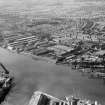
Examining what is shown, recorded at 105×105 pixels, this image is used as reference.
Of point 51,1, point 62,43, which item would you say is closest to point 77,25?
point 62,43

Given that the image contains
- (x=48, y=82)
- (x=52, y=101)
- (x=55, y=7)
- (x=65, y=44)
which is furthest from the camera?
(x=55, y=7)

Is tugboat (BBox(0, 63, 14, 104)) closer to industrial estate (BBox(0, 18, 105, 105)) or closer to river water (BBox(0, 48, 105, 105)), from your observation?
river water (BBox(0, 48, 105, 105))

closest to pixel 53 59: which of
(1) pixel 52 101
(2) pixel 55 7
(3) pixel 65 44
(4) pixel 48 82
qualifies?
(3) pixel 65 44

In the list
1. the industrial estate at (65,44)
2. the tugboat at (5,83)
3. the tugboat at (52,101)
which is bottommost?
the industrial estate at (65,44)

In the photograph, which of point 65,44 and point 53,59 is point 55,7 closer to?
point 65,44

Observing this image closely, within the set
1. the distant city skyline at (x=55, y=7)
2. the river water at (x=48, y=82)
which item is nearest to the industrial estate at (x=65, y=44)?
the river water at (x=48, y=82)

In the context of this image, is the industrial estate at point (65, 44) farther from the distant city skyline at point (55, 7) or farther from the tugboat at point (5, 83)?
the distant city skyline at point (55, 7)

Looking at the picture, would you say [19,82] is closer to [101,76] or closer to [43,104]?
[43,104]
